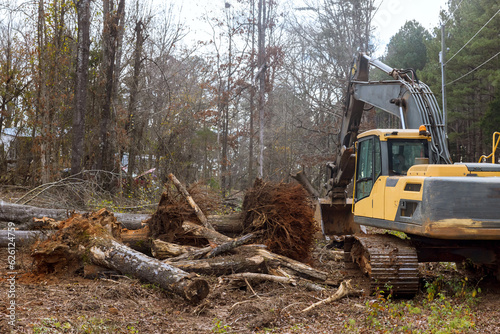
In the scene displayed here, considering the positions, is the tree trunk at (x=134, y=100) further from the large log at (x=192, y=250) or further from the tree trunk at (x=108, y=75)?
the large log at (x=192, y=250)

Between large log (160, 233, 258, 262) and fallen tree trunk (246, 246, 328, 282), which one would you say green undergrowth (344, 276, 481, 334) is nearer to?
fallen tree trunk (246, 246, 328, 282)

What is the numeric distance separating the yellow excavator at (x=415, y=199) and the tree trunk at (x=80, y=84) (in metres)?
9.14

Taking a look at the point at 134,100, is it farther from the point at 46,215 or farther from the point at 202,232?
the point at 202,232

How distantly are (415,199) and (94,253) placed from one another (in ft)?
15.6

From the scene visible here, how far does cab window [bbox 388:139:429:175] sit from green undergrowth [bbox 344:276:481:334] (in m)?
1.82

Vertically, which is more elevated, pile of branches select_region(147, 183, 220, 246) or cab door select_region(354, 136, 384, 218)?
cab door select_region(354, 136, 384, 218)

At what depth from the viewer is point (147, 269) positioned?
21.3 feet

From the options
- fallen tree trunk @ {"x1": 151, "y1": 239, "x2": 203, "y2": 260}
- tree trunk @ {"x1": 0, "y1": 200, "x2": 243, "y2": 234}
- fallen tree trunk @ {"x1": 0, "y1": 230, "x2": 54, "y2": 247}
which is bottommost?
fallen tree trunk @ {"x1": 151, "y1": 239, "x2": 203, "y2": 260}

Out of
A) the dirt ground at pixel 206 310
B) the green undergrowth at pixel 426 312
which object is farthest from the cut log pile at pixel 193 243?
the green undergrowth at pixel 426 312

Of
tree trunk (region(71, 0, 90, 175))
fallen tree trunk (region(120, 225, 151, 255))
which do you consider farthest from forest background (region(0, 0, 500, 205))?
fallen tree trunk (region(120, 225, 151, 255))

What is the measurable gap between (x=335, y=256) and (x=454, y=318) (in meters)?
4.45

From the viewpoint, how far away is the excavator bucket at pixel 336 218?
11719 millimetres

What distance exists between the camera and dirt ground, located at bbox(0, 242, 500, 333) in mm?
4867

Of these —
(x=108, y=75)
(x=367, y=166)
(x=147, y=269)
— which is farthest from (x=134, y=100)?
(x=147, y=269)
